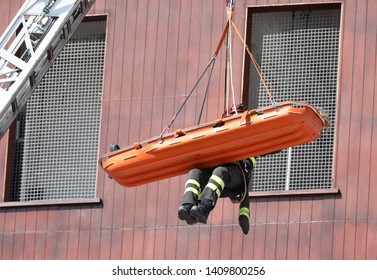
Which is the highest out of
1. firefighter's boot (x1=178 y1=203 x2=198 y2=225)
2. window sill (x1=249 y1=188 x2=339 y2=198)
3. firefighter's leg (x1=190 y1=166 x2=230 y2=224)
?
window sill (x1=249 y1=188 x2=339 y2=198)

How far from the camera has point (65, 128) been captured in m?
31.0

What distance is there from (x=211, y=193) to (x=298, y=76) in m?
6.16

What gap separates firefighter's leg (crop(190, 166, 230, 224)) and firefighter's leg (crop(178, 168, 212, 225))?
103 millimetres

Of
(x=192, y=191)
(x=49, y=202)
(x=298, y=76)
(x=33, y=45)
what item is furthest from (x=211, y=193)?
(x=49, y=202)

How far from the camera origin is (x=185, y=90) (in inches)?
1176

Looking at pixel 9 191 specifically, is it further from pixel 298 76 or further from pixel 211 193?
pixel 211 193

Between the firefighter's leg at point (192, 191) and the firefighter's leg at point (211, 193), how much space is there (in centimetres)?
10

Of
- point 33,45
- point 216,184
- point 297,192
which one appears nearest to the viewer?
point 216,184

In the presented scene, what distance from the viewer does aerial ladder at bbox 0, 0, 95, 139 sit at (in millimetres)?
25922

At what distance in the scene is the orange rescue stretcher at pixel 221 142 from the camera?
77.7 feet

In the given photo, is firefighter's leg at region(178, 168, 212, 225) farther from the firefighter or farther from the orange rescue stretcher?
the orange rescue stretcher

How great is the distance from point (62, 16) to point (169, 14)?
4.09 metres

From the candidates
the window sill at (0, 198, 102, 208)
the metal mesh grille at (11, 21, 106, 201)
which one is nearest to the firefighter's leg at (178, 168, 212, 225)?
the window sill at (0, 198, 102, 208)

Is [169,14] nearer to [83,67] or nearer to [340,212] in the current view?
[83,67]
